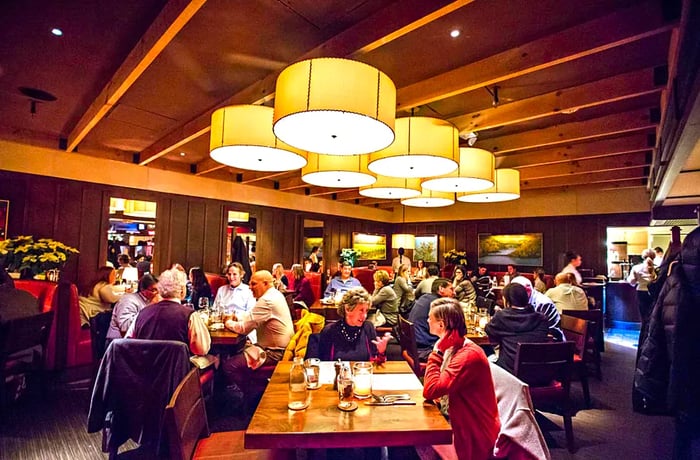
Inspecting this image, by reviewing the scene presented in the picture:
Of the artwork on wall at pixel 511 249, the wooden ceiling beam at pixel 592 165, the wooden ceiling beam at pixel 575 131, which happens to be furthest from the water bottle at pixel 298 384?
the artwork on wall at pixel 511 249

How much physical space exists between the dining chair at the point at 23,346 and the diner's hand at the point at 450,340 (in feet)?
12.1

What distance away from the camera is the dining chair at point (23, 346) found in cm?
329

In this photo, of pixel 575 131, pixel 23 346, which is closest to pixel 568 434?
pixel 575 131

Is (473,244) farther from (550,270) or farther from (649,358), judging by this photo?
(649,358)

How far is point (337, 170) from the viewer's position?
10.6ft

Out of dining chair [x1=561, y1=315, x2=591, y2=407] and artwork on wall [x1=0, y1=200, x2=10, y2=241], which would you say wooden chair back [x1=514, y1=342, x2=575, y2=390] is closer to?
dining chair [x1=561, y1=315, x2=591, y2=407]

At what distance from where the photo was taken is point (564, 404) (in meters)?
3.09

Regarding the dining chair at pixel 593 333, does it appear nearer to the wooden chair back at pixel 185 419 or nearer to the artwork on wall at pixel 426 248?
the wooden chair back at pixel 185 419

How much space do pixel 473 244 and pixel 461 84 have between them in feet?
29.7

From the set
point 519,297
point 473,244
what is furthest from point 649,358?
point 473,244

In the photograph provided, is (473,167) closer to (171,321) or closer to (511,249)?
(171,321)

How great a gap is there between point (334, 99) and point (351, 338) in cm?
174

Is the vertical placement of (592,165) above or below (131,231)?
above

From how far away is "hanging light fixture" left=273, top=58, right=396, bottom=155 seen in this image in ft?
6.62
